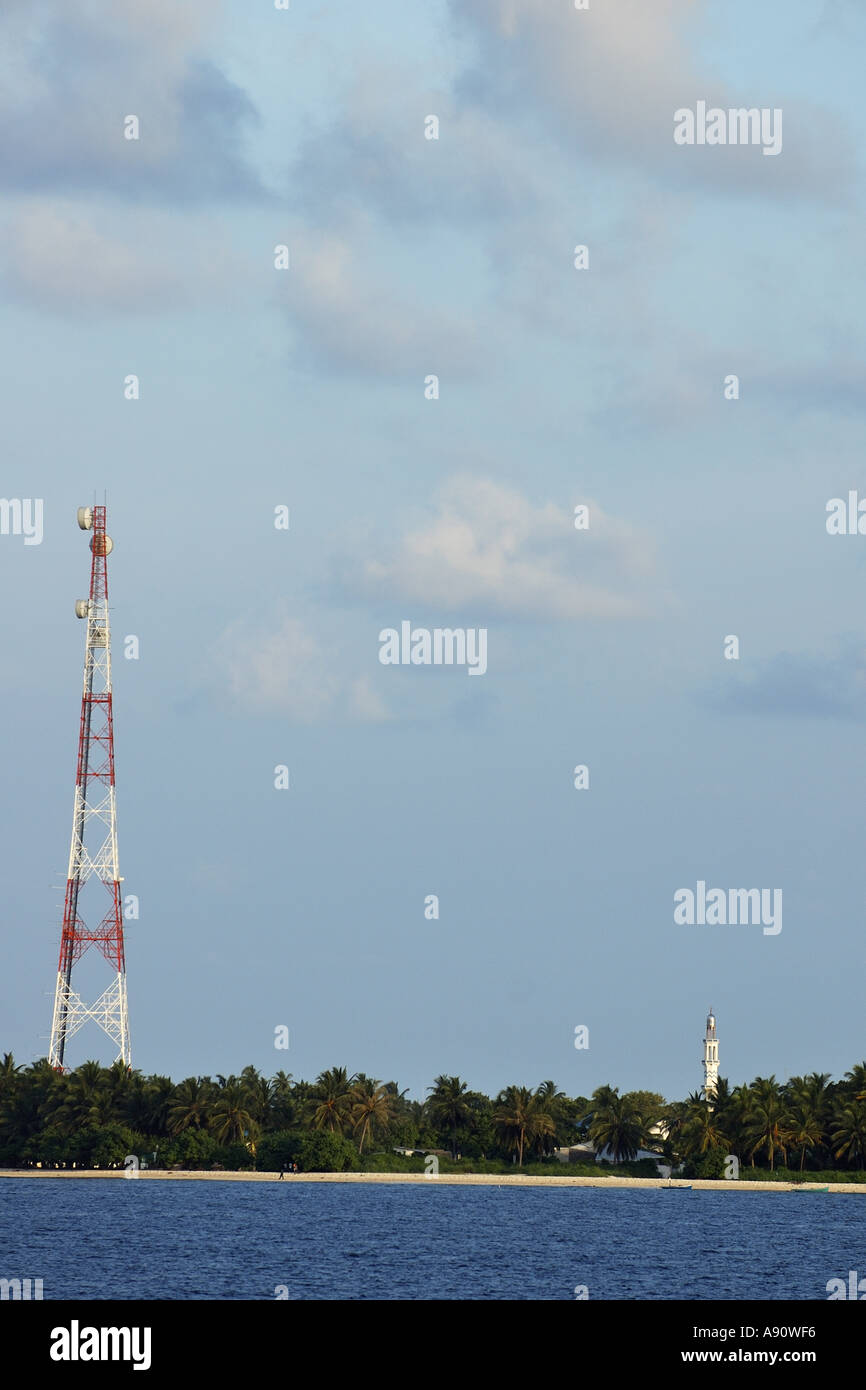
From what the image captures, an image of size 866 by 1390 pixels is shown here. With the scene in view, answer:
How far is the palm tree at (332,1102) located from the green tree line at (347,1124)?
0.49 feet

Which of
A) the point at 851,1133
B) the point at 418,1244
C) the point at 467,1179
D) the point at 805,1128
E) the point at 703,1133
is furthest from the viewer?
the point at 467,1179

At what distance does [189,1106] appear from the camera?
7190 inches

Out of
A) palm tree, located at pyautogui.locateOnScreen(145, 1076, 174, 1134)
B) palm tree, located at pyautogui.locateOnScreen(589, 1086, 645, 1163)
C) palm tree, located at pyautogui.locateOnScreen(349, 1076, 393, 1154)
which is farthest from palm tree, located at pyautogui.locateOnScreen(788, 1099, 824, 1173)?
palm tree, located at pyautogui.locateOnScreen(145, 1076, 174, 1134)

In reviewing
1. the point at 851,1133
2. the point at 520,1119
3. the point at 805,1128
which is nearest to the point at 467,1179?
the point at 520,1119

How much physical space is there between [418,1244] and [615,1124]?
3088 inches

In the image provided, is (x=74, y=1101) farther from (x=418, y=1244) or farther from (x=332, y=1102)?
(x=418, y=1244)

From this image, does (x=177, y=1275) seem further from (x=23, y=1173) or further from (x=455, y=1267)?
(x=23, y=1173)

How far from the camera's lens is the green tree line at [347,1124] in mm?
178987

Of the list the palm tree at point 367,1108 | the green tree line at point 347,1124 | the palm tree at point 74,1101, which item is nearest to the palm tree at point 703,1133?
the green tree line at point 347,1124
